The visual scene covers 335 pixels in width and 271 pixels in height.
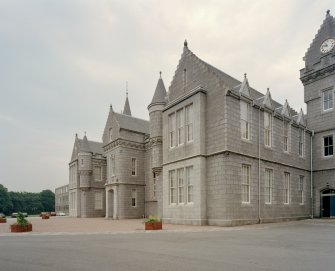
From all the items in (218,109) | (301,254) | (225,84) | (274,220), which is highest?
(225,84)

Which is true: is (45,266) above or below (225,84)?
below

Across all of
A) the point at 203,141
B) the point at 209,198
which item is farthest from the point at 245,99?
the point at 209,198

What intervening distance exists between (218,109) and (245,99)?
102 inches

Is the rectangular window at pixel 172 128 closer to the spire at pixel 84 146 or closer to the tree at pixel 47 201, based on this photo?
the spire at pixel 84 146

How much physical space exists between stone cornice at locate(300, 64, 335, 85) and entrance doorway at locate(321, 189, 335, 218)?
35.5 ft

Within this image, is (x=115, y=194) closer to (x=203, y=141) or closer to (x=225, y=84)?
(x=203, y=141)

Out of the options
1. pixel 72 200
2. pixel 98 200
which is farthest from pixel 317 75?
pixel 72 200

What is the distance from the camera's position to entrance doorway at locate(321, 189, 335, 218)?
101 ft

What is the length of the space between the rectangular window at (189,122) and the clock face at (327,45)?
16.0 m

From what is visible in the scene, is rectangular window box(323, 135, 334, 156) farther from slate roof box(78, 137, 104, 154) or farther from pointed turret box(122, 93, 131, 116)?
pointed turret box(122, 93, 131, 116)

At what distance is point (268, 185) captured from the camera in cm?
2659

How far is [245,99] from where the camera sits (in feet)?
81.7

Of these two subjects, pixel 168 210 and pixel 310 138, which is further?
pixel 310 138

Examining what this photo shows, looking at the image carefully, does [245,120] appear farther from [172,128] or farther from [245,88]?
[172,128]
